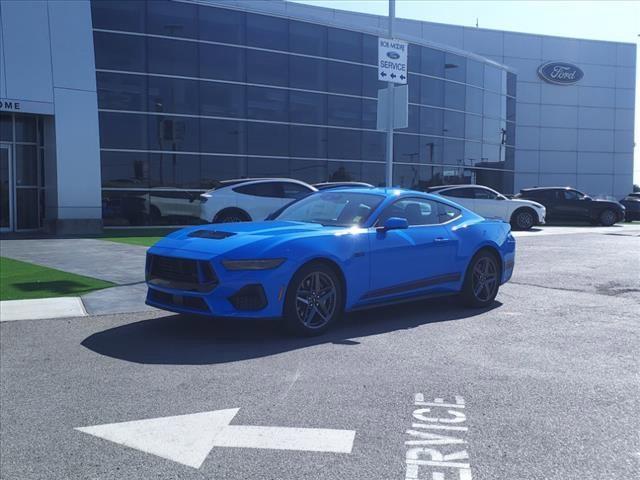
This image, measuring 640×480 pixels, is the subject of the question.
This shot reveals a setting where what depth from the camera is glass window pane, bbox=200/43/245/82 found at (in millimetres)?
21550

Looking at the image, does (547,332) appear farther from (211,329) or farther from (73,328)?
(73,328)

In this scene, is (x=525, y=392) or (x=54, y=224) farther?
(x=54, y=224)

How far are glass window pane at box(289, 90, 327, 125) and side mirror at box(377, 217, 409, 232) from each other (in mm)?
17028

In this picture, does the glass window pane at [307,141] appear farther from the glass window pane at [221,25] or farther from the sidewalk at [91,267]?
the sidewalk at [91,267]

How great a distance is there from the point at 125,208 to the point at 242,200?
17.3ft

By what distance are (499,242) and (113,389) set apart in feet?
17.6

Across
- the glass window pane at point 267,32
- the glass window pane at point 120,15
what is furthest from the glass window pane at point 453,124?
the glass window pane at point 120,15

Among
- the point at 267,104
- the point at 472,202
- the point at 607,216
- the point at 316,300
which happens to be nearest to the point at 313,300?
the point at 316,300

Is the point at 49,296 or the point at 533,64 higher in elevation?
the point at 533,64

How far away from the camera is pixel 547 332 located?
265 inches

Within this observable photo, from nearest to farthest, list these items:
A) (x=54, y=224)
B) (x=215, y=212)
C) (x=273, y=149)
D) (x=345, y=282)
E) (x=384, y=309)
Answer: (x=345, y=282) → (x=384, y=309) → (x=215, y=212) → (x=54, y=224) → (x=273, y=149)

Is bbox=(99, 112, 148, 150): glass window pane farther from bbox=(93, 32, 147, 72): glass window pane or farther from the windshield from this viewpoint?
the windshield

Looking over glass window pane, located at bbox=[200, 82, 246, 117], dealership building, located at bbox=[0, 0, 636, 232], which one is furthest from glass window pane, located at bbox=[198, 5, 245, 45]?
glass window pane, located at bbox=[200, 82, 246, 117]

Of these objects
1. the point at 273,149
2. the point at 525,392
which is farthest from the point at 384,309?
the point at 273,149
